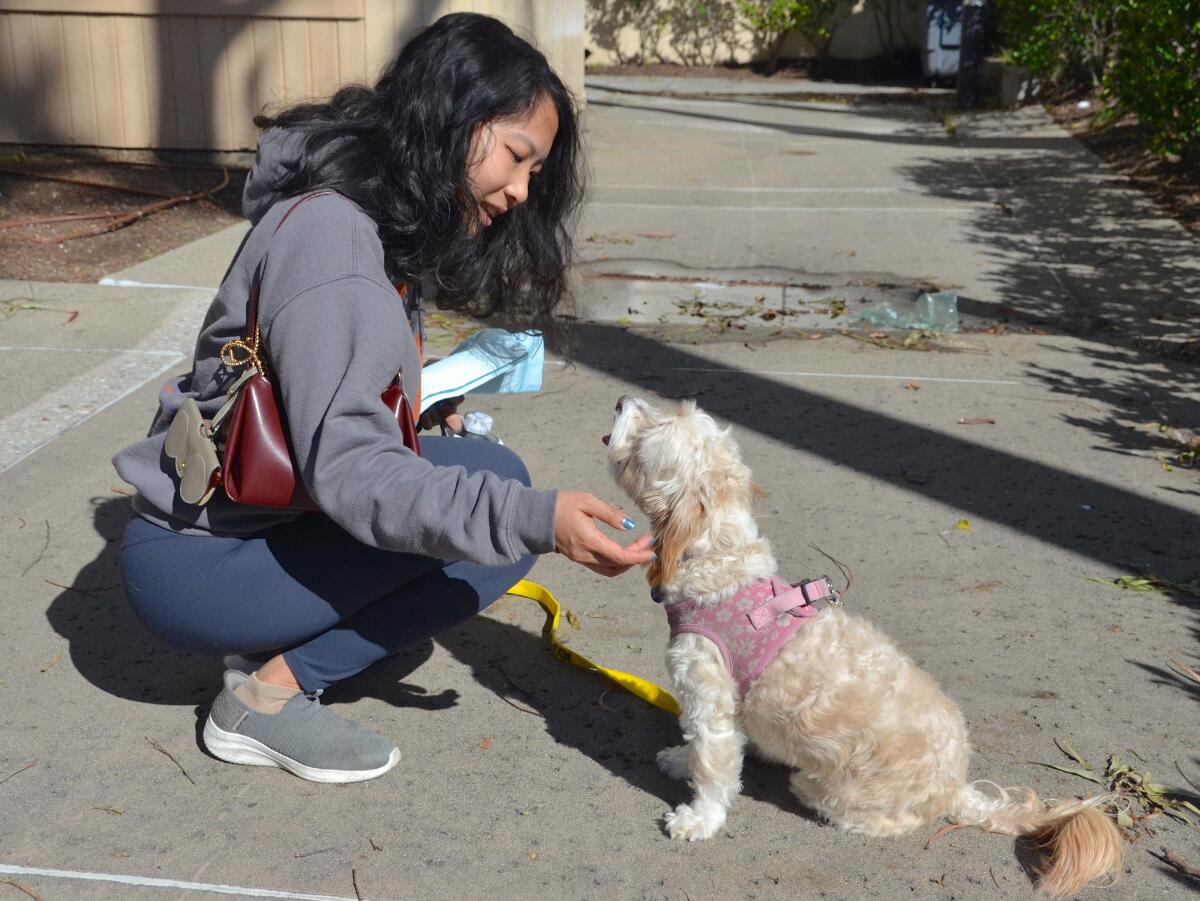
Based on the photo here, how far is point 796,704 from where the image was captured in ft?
8.99

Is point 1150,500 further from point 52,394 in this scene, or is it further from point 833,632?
point 52,394

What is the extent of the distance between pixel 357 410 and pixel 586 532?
1.76 ft

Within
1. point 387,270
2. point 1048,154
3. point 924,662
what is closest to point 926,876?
point 924,662

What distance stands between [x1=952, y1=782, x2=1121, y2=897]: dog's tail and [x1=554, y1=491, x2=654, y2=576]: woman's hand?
1040 mm

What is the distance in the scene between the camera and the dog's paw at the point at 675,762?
3047mm

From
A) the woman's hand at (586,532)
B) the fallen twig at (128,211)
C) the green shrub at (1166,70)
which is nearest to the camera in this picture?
the woman's hand at (586,532)

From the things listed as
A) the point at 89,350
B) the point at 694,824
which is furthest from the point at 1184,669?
the point at 89,350

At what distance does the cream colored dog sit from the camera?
8.86 ft

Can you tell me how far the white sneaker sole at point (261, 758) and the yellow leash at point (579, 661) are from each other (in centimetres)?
68

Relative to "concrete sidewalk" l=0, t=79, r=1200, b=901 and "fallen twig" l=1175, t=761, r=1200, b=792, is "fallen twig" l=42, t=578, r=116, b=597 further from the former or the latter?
"fallen twig" l=1175, t=761, r=1200, b=792

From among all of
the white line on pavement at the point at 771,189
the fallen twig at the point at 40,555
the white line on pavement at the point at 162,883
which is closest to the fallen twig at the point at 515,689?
the white line on pavement at the point at 162,883

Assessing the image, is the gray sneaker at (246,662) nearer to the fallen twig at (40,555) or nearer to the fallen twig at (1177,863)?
the fallen twig at (40,555)

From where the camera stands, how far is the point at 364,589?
2889mm

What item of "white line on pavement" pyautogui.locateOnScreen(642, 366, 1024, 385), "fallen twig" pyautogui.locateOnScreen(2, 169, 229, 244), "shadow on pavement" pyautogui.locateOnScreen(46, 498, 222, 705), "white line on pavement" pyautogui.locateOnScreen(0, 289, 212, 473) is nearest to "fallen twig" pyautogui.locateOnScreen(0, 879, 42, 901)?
"shadow on pavement" pyautogui.locateOnScreen(46, 498, 222, 705)
